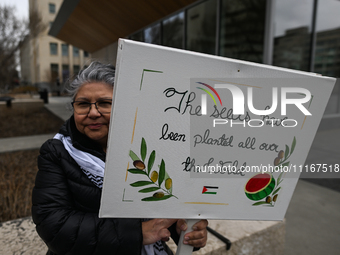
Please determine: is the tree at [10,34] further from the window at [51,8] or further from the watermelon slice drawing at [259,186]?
the window at [51,8]

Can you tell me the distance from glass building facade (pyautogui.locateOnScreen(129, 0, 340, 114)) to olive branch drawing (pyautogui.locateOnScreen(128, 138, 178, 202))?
5.73 m

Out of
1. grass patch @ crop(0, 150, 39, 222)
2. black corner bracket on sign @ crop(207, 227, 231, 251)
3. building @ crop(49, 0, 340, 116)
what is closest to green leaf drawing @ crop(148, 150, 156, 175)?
black corner bracket on sign @ crop(207, 227, 231, 251)

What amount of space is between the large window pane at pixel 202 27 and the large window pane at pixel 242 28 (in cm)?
36

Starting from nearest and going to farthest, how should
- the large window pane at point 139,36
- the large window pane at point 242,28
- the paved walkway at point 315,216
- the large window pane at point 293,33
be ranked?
1. the paved walkway at point 315,216
2. the large window pane at point 242,28
3. the large window pane at point 293,33
4. the large window pane at point 139,36

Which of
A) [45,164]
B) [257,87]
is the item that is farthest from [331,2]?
[45,164]

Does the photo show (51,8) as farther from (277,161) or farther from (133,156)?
(277,161)

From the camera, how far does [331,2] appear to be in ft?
22.2

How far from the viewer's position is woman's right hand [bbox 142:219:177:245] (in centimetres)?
107

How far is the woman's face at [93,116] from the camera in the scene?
1188mm

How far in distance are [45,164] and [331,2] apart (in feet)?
27.7

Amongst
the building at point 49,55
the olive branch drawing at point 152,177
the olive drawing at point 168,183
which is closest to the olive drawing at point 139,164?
the olive branch drawing at point 152,177

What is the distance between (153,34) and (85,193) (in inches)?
355

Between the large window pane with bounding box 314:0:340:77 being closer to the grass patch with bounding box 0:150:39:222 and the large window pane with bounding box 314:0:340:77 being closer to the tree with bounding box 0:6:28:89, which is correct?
the grass patch with bounding box 0:150:39:222

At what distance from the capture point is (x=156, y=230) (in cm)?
107
